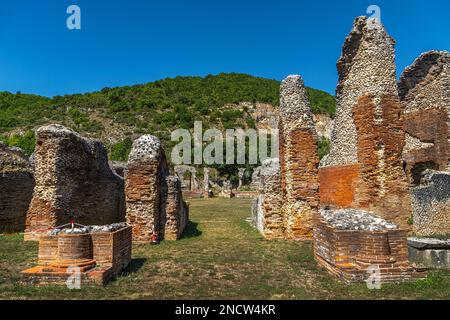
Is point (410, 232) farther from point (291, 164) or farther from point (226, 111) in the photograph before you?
point (226, 111)


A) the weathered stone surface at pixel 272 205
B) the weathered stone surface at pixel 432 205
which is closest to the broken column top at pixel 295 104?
the weathered stone surface at pixel 272 205

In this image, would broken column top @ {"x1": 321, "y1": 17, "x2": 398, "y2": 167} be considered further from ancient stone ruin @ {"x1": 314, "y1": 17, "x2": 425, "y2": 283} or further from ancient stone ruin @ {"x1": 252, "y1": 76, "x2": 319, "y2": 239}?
ancient stone ruin @ {"x1": 252, "y1": 76, "x2": 319, "y2": 239}

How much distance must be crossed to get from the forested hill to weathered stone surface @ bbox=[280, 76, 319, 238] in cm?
4079

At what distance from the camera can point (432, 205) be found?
11.6 metres

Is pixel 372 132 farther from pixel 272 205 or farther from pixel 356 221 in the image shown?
pixel 356 221

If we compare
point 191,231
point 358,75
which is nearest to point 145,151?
point 191,231

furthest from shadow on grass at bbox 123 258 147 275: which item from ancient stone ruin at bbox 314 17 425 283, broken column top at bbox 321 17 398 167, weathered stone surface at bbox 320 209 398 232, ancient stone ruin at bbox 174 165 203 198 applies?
ancient stone ruin at bbox 174 165 203 198

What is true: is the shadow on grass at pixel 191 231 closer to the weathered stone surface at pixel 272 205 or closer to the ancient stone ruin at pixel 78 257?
the weathered stone surface at pixel 272 205

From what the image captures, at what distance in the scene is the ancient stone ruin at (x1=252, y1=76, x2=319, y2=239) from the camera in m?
11.4

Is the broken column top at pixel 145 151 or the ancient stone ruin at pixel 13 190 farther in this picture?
the ancient stone ruin at pixel 13 190

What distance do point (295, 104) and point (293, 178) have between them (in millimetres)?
2589

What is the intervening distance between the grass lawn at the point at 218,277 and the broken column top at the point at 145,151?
2.67 meters

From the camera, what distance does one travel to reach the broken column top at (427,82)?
48.3 ft
